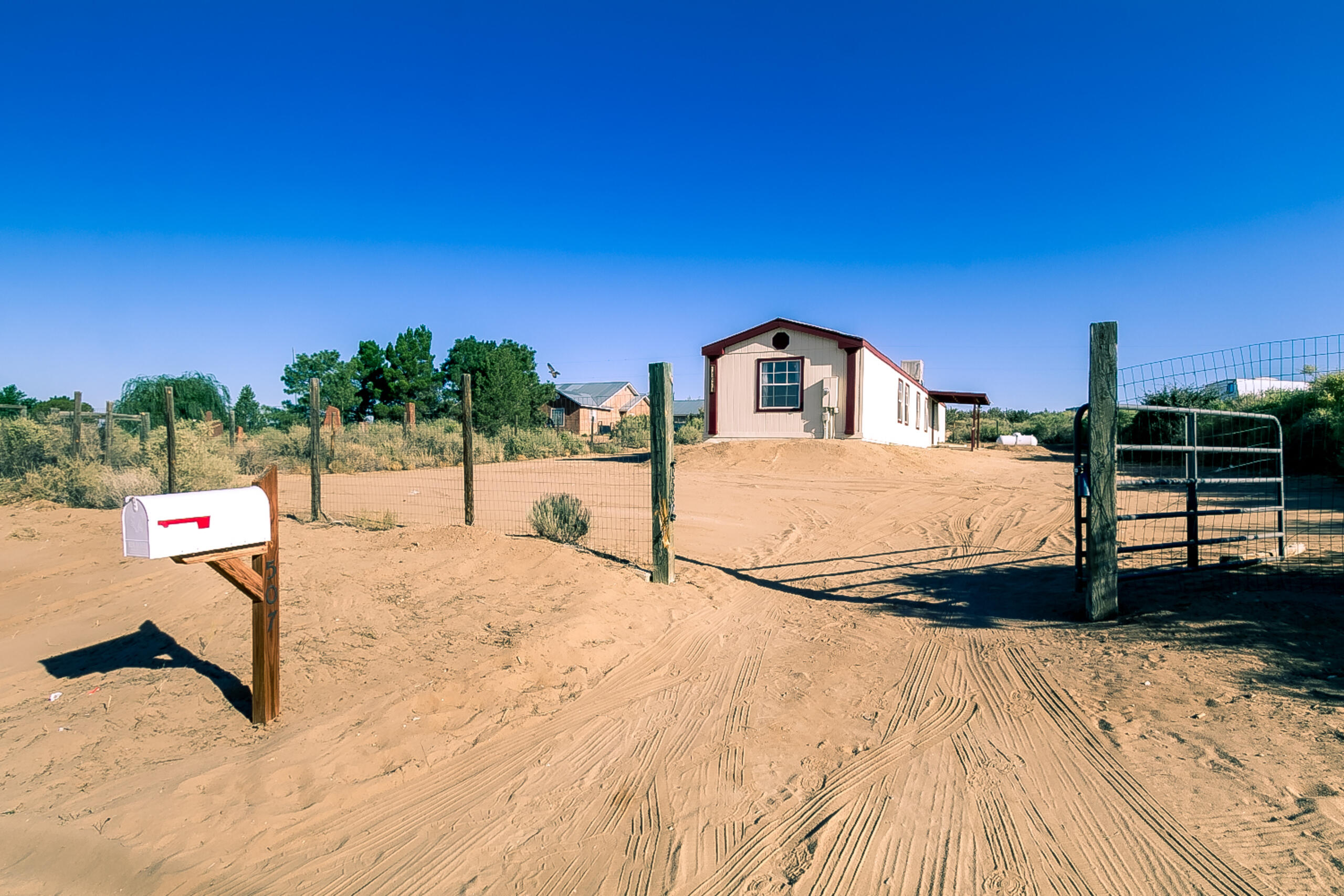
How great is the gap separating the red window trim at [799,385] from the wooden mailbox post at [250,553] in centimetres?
1973

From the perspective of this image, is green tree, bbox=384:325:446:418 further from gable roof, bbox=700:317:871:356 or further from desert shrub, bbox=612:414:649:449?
gable roof, bbox=700:317:871:356

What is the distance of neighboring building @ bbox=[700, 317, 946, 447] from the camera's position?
72.1 ft

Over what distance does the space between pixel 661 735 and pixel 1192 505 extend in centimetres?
560

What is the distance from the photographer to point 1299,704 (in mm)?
3633

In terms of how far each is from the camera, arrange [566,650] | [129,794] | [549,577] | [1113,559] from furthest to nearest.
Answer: [549,577] → [1113,559] → [566,650] → [129,794]

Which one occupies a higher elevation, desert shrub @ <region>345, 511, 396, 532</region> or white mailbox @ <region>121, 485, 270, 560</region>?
white mailbox @ <region>121, 485, 270, 560</region>

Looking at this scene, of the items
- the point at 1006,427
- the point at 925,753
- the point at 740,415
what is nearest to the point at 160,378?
the point at 740,415

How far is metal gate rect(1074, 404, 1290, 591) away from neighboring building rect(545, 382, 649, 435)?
116 ft

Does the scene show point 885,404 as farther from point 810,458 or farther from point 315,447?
point 315,447

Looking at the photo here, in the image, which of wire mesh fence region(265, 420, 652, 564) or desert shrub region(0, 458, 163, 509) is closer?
wire mesh fence region(265, 420, 652, 564)

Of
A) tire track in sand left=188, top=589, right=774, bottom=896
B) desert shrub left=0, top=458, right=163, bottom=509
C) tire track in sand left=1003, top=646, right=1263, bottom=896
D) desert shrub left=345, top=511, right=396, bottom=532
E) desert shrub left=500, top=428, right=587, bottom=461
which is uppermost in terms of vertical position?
desert shrub left=500, top=428, right=587, bottom=461

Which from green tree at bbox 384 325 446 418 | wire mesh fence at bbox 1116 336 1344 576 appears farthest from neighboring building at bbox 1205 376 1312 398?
green tree at bbox 384 325 446 418

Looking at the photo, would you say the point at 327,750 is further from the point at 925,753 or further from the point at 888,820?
the point at 925,753

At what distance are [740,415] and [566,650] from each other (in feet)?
61.8
